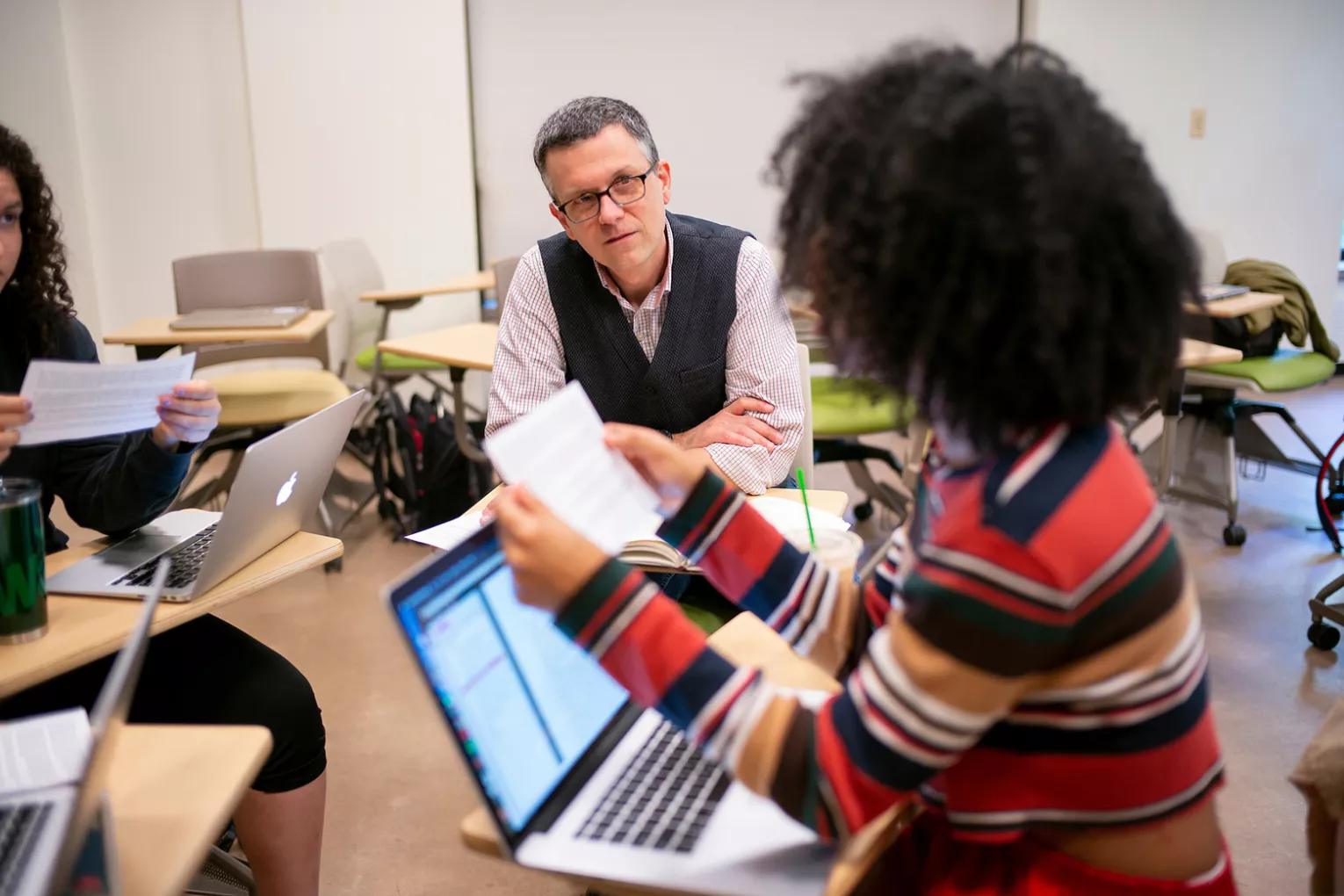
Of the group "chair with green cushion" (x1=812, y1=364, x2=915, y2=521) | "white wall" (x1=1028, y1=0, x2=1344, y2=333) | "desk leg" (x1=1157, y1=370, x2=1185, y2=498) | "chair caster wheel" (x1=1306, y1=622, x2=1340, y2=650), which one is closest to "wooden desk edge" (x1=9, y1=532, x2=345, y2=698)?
"chair with green cushion" (x1=812, y1=364, x2=915, y2=521)

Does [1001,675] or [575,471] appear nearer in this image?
[1001,675]

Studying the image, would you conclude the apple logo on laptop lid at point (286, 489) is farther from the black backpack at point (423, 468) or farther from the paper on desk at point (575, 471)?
the black backpack at point (423, 468)

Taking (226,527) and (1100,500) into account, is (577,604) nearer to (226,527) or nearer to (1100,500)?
(1100,500)

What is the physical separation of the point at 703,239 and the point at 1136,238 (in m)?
1.29

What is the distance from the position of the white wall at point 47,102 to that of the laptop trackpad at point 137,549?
323cm

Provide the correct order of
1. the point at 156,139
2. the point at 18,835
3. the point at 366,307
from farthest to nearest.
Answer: the point at 156,139 → the point at 366,307 → the point at 18,835

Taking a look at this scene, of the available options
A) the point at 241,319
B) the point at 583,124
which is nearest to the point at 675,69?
the point at 241,319

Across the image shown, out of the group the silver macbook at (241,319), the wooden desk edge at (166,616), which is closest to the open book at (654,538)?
the wooden desk edge at (166,616)

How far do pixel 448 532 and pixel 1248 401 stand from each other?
309 cm

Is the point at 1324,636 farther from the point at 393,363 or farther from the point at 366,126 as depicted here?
the point at 366,126

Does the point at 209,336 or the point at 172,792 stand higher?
the point at 209,336

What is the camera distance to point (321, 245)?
4.43m

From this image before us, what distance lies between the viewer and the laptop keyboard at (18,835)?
29.5 inches

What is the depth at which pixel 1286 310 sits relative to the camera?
361cm
